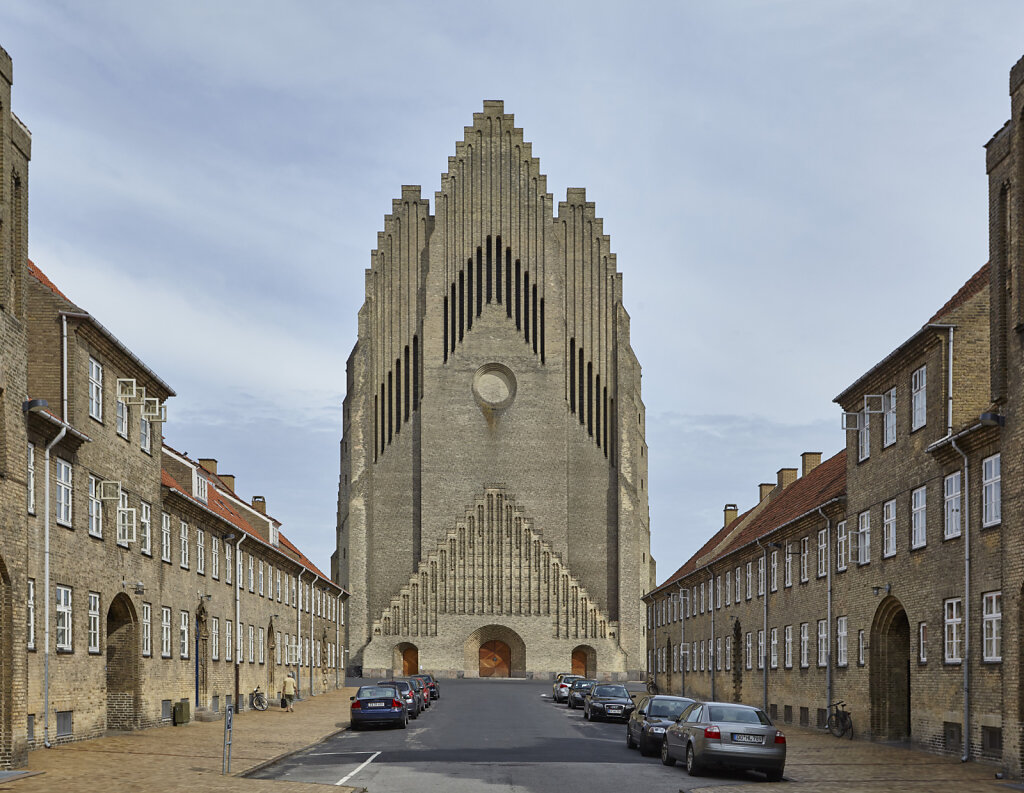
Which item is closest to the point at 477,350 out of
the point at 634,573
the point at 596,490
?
the point at 596,490

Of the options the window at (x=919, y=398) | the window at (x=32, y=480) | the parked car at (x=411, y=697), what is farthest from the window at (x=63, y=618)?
the window at (x=919, y=398)

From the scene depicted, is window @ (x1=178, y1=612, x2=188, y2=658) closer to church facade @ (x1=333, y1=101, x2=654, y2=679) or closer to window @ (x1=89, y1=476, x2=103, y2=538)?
window @ (x1=89, y1=476, x2=103, y2=538)

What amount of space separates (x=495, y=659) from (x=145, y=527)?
6293 cm

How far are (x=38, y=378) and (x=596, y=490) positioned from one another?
75025 millimetres

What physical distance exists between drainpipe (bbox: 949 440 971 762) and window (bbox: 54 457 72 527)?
19.4 m

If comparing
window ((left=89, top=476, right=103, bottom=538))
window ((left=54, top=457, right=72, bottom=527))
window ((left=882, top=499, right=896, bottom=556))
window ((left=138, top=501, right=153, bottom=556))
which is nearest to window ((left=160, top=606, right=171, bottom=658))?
window ((left=138, top=501, right=153, bottom=556))

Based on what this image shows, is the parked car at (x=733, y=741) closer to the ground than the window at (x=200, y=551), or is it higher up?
closer to the ground

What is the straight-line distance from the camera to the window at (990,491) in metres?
27.4

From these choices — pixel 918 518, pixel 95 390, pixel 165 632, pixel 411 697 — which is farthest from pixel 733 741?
pixel 411 697

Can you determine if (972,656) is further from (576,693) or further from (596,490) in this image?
(596,490)

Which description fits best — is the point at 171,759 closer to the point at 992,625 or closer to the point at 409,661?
the point at 992,625

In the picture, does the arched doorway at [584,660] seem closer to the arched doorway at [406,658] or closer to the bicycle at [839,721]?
the arched doorway at [406,658]

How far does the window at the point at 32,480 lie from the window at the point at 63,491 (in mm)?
1288

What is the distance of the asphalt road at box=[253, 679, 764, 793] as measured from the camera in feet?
72.9
